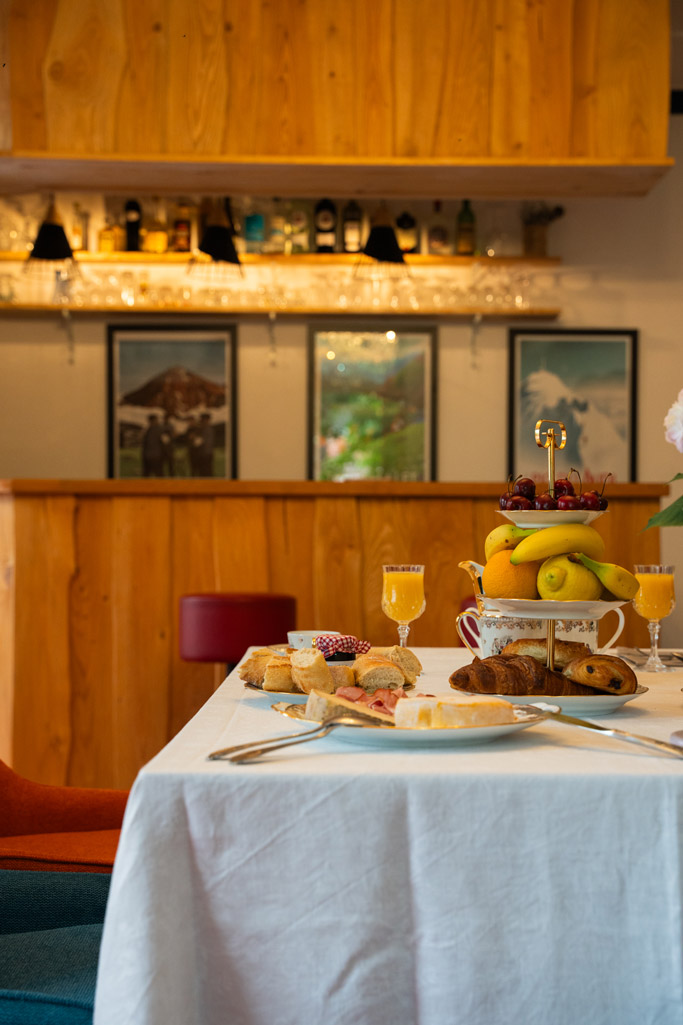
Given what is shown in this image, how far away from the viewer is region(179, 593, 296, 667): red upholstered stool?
2611 millimetres

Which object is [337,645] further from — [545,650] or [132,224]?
[132,224]

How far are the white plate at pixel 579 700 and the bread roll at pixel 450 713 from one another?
0.15 meters

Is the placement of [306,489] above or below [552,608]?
above

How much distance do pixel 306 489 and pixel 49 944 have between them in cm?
209

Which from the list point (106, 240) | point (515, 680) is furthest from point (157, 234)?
point (515, 680)

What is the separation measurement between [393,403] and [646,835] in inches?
163

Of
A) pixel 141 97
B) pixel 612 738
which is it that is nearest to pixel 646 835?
pixel 612 738

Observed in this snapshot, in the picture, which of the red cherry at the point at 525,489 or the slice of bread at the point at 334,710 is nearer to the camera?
the slice of bread at the point at 334,710

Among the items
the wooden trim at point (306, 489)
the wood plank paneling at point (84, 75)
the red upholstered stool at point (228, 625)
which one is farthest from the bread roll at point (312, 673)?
the wood plank paneling at point (84, 75)

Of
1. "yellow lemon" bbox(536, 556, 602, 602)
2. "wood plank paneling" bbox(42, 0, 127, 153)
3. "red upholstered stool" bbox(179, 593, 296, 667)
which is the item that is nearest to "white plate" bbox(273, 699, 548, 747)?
"yellow lemon" bbox(536, 556, 602, 602)

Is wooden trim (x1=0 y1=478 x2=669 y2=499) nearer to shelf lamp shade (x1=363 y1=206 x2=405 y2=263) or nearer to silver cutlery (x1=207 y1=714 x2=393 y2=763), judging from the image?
shelf lamp shade (x1=363 y1=206 x2=405 y2=263)

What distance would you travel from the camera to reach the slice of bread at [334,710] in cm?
94

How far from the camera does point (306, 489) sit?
10.2 ft

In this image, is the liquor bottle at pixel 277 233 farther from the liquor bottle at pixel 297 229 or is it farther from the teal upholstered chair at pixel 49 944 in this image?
the teal upholstered chair at pixel 49 944
